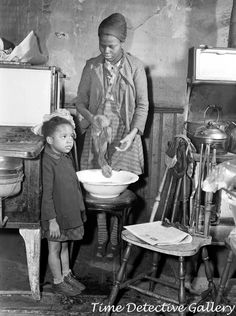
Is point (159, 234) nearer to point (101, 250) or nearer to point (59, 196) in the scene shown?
point (59, 196)

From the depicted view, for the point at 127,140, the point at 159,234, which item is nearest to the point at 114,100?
the point at 127,140

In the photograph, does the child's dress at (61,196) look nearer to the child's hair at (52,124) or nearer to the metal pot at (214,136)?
the child's hair at (52,124)

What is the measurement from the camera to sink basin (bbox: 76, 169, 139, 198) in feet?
10.2

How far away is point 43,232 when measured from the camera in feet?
9.40

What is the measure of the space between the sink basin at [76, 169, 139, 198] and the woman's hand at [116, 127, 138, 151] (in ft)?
1.07

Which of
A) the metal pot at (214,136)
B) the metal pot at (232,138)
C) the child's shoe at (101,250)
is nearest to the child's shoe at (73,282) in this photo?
the child's shoe at (101,250)

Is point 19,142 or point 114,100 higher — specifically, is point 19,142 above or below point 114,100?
below

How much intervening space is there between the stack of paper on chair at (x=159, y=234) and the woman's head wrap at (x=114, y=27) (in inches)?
65.4

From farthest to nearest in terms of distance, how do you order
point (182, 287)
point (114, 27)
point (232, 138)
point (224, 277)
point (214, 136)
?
point (114, 27)
point (232, 138)
point (214, 136)
point (224, 277)
point (182, 287)

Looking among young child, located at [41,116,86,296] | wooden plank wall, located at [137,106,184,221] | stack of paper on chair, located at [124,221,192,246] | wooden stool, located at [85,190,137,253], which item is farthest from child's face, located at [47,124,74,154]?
wooden plank wall, located at [137,106,184,221]

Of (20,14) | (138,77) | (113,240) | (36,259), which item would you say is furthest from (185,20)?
(36,259)

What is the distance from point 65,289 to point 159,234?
0.81m

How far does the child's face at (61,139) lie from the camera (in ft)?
9.64

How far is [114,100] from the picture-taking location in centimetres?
370
